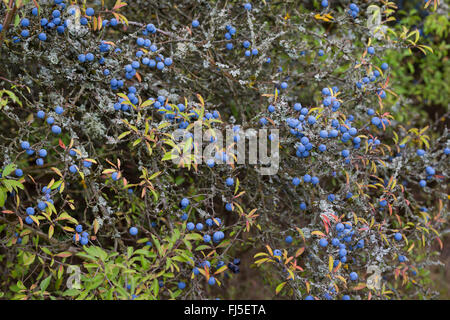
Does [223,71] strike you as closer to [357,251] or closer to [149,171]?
[149,171]

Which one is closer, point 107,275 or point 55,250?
point 107,275

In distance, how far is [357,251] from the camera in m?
2.28

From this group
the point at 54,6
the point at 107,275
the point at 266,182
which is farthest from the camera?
the point at 266,182

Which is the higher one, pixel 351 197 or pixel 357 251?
pixel 351 197

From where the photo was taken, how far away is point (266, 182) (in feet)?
7.92

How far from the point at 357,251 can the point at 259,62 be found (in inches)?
42.3

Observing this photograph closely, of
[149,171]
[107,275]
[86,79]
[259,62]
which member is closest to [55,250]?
[107,275]

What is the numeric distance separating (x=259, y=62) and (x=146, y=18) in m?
0.75

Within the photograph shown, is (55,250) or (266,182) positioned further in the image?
(266,182)

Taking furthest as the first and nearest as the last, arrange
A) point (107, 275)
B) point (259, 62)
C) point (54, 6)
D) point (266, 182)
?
1. point (266, 182)
2. point (259, 62)
3. point (54, 6)
4. point (107, 275)

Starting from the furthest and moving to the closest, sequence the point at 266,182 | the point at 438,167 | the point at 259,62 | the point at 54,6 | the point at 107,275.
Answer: the point at 438,167 < the point at 266,182 < the point at 259,62 < the point at 54,6 < the point at 107,275

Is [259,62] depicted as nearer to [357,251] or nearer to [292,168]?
[292,168]
